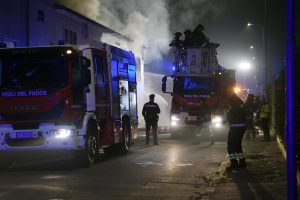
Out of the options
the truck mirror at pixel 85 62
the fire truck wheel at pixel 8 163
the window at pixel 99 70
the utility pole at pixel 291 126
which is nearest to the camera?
the utility pole at pixel 291 126

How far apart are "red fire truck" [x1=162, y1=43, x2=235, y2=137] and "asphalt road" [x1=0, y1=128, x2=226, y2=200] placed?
670 cm

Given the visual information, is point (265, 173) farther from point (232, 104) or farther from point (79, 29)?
point (79, 29)

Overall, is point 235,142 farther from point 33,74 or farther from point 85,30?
point 85,30

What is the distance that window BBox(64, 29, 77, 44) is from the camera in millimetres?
31302

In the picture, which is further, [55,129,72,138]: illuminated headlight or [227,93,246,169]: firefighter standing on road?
[227,93,246,169]: firefighter standing on road

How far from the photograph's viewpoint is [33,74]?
A: 39.7 ft

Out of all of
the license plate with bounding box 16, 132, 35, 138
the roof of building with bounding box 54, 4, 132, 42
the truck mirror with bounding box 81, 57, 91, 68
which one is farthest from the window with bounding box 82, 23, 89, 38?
the license plate with bounding box 16, 132, 35, 138

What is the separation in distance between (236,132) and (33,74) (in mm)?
4677

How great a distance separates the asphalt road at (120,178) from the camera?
881cm

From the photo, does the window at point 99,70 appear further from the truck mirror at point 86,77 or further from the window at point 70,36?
the window at point 70,36

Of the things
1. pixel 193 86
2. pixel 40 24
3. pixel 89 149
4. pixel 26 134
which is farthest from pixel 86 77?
pixel 40 24

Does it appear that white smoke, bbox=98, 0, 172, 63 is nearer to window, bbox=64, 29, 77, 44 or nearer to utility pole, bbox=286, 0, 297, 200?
window, bbox=64, 29, 77, 44

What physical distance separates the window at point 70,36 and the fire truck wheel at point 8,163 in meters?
17.9

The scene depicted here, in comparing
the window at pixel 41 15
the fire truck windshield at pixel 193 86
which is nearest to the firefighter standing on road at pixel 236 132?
the fire truck windshield at pixel 193 86
